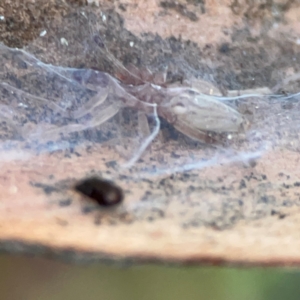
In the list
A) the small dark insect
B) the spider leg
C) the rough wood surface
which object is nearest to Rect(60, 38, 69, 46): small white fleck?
the rough wood surface

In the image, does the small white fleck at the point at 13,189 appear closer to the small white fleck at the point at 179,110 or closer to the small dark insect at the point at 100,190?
the small dark insect at the point at 100,190

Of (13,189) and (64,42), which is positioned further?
(13,189)

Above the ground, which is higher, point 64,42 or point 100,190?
point 64,42

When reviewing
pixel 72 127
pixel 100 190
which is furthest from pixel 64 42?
pixel 100 190

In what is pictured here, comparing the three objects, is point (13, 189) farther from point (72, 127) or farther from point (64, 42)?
point (64, 42)

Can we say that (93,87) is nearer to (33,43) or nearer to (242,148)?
(33,43)

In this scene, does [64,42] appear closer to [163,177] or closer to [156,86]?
[156,86]

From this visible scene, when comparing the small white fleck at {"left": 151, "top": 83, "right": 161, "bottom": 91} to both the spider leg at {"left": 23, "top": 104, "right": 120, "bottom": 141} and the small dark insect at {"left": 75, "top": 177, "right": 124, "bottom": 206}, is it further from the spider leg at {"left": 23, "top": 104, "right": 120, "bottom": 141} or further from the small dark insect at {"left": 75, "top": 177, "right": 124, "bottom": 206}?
the small dark insect at {"left": 75, "top": 177, "right": 124, "bottom": 206}
